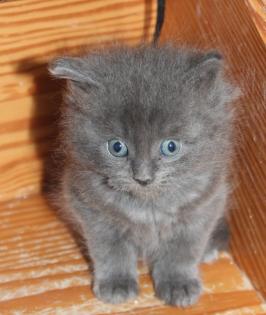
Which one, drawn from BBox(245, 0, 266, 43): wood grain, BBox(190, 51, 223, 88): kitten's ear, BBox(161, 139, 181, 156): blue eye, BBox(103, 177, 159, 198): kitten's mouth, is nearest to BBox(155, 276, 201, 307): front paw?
BBox(103, 177, 159, 198): kitten's mouth

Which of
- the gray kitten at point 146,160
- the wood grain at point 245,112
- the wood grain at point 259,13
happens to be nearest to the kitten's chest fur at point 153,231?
the gray kitten at point 146,160

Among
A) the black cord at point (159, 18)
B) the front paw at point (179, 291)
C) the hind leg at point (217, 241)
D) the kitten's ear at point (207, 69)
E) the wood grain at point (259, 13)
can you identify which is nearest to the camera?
the kitten's ear at point (207, 69)

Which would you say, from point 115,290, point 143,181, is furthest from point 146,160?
point 115,290

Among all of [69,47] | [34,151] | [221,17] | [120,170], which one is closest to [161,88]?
[120,170]

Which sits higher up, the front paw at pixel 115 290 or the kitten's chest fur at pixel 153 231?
the kitten's chest fur at pixel 153 231

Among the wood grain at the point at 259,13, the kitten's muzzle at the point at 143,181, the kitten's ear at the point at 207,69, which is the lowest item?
the kitten's muzzle at the point at 143,181

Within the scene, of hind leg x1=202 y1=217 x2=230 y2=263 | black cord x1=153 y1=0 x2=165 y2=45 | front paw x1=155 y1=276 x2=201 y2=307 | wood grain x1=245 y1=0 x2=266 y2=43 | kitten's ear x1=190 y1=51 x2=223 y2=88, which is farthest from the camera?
black cord x1=153 y1=0 x2=165 y2=45

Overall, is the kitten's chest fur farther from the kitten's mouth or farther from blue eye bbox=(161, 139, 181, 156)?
blue eye bbox=(161, 139, 181, 156)

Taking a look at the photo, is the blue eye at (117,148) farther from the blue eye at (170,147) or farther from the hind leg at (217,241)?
the hind leg at (217,241)
